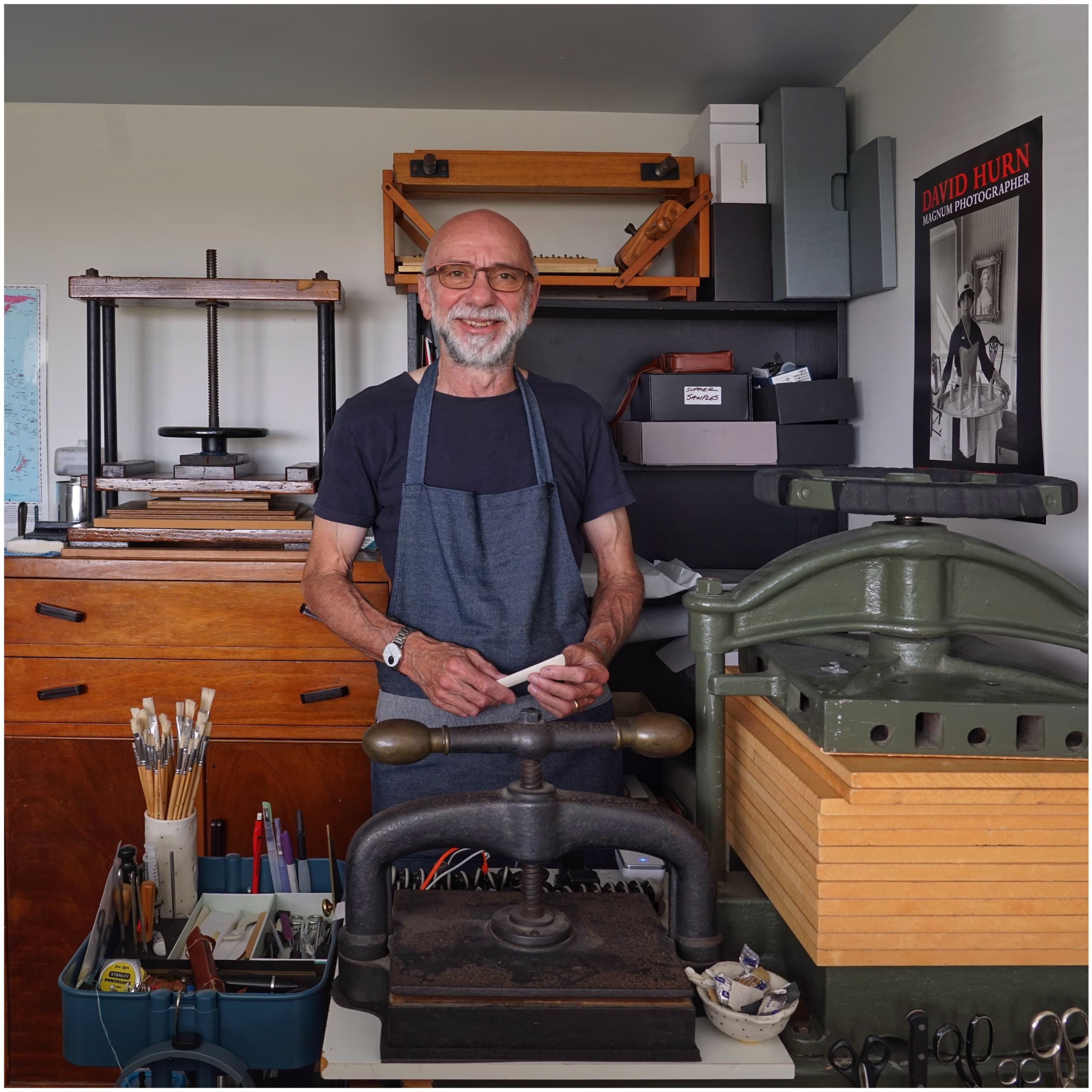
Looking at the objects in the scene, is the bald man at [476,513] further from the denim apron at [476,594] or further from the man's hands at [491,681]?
the man's hands at [491,681]

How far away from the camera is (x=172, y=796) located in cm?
175

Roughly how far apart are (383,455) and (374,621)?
35cm

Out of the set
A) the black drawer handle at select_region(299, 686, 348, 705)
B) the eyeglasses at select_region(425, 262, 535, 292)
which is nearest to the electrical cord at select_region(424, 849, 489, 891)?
the eyeglasses at select_region(425, 262, 535, 292)

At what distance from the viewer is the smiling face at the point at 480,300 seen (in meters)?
2.11

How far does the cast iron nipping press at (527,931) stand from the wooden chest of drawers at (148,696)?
5.67ft

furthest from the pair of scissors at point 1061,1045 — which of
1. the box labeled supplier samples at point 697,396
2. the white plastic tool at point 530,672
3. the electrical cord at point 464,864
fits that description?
the box labeled supplier samples at point 697,396

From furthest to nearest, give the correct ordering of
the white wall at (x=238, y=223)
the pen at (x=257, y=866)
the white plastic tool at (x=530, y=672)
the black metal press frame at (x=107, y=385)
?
the white wall at (x=238, y=223) → the black metal press frame at (x=107, y=385) → the pen at (x=257, y=866) → the white plastic tool at (x=530, y=672)

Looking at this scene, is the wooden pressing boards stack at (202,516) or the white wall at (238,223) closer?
the wooden pressing boards stack at (202,516)

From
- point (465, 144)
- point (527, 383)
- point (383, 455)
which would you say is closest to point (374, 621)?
point (383, 455)

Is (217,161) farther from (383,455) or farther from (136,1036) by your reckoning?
(136,1036)

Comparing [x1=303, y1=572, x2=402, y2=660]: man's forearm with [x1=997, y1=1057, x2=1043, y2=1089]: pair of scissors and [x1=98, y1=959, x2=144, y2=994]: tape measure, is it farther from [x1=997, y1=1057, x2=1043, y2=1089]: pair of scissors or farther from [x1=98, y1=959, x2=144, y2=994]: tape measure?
[x1=997, y1=1057, x2=1043, y2=1089]: pair of scissors

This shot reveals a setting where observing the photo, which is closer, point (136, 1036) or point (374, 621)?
point (136, 1036)

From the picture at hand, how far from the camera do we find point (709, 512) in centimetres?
351

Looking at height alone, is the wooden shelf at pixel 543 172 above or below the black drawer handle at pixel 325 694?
above
